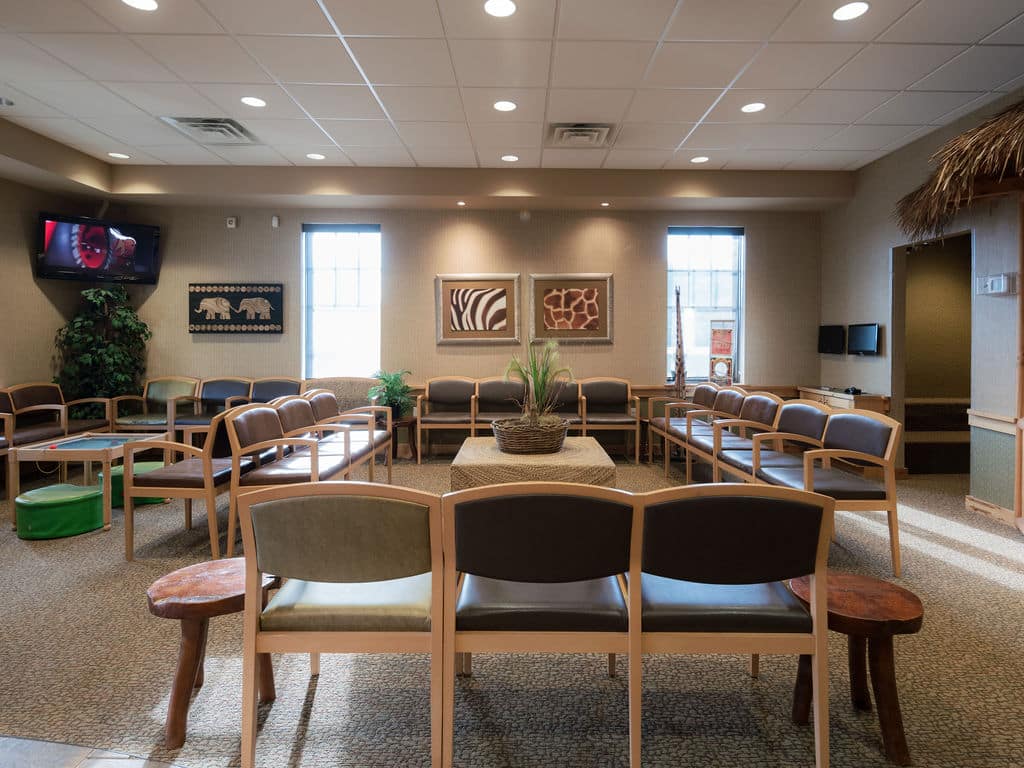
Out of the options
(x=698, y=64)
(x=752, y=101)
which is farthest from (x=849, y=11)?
(x=752, y=101)

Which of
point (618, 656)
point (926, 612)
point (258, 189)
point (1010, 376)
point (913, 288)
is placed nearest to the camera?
point (618, 656)

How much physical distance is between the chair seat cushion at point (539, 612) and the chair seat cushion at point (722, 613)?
0.34 ft

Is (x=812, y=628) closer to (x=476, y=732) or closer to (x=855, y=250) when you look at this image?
(x=476, y=732)

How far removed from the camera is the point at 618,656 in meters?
2.45

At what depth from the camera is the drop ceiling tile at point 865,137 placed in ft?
16.7

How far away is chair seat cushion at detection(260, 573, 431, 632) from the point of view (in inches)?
67.7

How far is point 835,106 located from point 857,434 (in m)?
2.68

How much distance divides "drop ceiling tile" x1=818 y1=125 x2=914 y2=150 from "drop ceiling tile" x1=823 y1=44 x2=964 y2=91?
34.1 inches

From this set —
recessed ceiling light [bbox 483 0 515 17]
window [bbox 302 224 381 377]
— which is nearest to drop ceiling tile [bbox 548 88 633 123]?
recessed ceiling light [bbox 483 0 515 17]

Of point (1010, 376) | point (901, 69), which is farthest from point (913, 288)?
point (901, 69)

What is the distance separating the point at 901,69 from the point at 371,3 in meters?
3.53

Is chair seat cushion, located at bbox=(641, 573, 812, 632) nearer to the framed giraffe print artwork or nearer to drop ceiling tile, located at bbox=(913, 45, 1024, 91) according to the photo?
drop ceiling tile, located at bbox=(913, 45, 1024, 91)

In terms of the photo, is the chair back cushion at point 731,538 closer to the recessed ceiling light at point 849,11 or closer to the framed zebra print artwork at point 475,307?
the recessed ceiling light at point 849,11

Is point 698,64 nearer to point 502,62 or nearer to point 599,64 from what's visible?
point 599,64
